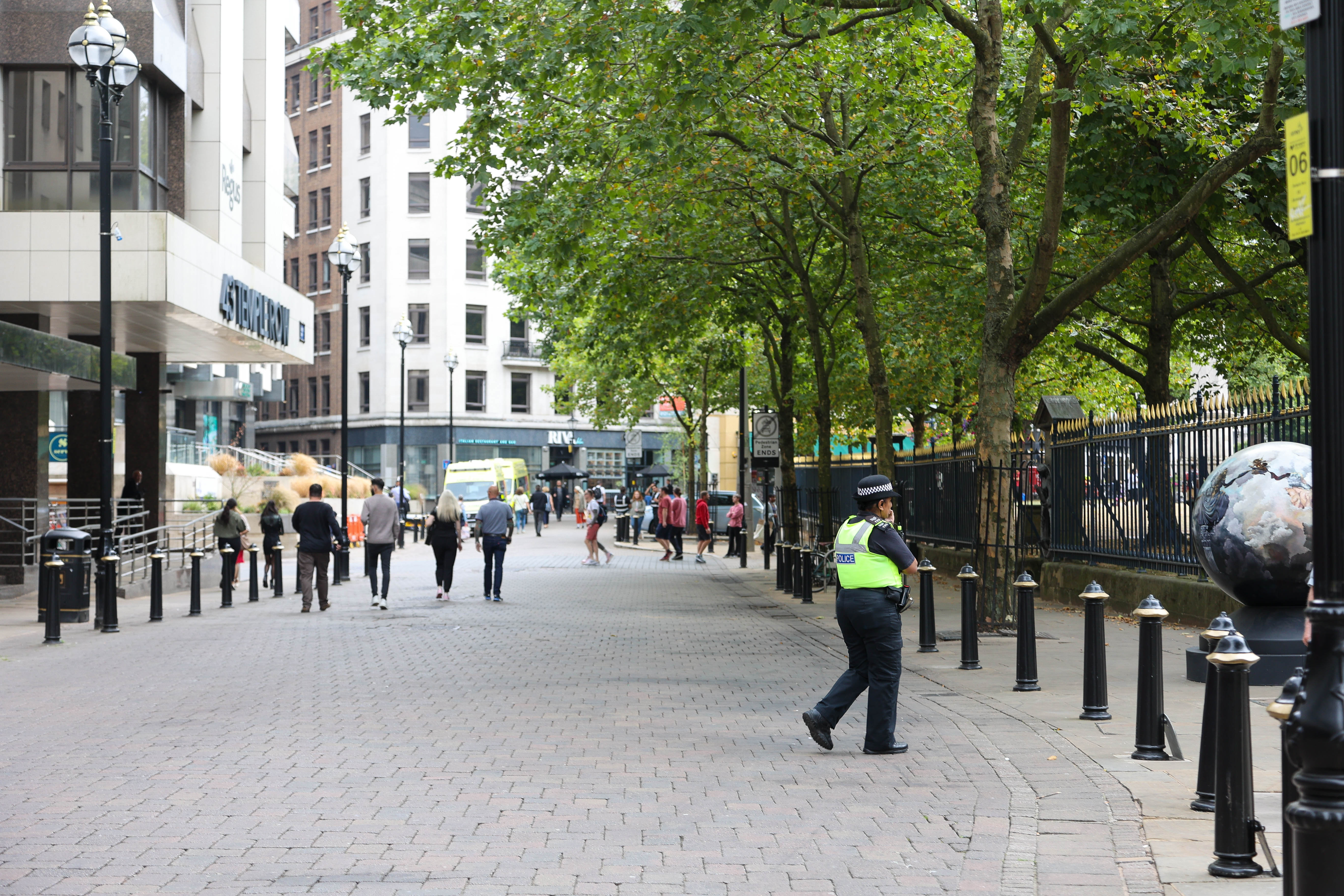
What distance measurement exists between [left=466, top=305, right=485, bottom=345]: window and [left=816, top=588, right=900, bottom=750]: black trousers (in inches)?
2510

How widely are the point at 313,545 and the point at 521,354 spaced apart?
5382 centimetres

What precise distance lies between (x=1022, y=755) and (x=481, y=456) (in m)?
64.1

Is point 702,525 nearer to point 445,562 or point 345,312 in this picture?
point 345,312

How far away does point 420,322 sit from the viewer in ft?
228

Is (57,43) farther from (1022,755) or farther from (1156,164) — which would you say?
(1022,755)

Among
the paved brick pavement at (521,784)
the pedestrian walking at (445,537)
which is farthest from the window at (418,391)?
the paved brick pavement at (521,784)

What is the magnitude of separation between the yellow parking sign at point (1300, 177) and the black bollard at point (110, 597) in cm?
1487

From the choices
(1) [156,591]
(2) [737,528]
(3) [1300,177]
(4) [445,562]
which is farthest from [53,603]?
(2) [737,528]

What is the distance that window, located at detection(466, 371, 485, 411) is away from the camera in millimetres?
71000

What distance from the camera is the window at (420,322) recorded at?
227 feet

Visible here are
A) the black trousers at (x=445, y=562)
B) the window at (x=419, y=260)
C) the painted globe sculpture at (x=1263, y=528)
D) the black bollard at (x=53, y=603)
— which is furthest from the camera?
the window at (x=419, y=260)

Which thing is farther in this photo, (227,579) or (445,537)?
(445,537)

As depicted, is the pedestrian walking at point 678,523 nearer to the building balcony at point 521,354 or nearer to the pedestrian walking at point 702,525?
the pedestrian walking at point 702,525

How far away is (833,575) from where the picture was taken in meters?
23.4
